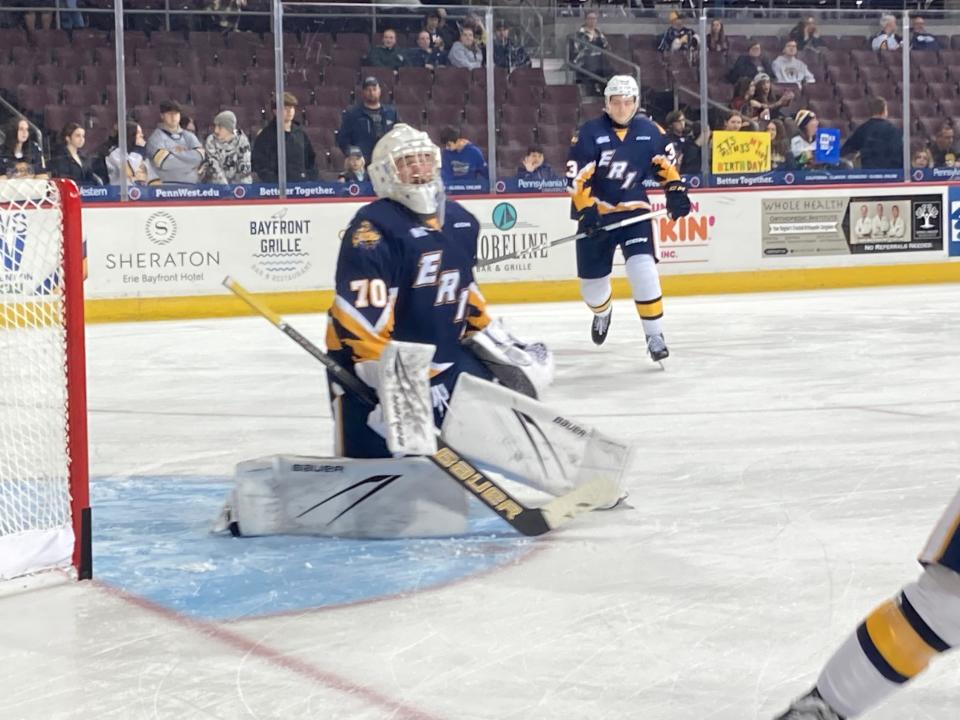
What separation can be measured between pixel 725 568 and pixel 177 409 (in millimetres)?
2994

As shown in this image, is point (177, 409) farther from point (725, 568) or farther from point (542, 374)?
point (725, 568)

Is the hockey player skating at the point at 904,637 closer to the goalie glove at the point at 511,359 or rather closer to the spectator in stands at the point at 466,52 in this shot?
the goalie glove at the point at 511,359

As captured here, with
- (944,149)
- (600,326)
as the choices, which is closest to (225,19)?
(600,326)

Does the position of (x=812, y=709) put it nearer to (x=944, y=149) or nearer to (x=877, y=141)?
(x=877, y=141)

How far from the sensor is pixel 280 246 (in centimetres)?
947

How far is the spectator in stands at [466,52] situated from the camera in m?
9.88

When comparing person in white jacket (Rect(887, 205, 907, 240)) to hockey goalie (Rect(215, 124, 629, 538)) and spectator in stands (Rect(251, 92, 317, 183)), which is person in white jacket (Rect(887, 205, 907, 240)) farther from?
hockey goalie (Rect(215, 124, 629, 538))

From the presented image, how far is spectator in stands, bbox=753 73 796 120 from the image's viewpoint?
34.9ft

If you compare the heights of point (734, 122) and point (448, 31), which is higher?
point (448, 31)

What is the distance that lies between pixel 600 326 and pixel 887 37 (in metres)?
4.68

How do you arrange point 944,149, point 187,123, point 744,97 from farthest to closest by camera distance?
point 944,149
point 744,97
point 187,123

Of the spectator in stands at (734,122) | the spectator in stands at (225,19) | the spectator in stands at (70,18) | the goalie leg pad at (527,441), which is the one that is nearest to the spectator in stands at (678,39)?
the spectator in stands at (734,122)

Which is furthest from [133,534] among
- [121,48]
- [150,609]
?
[121,48]

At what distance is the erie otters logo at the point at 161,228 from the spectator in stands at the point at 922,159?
17.4 ft
